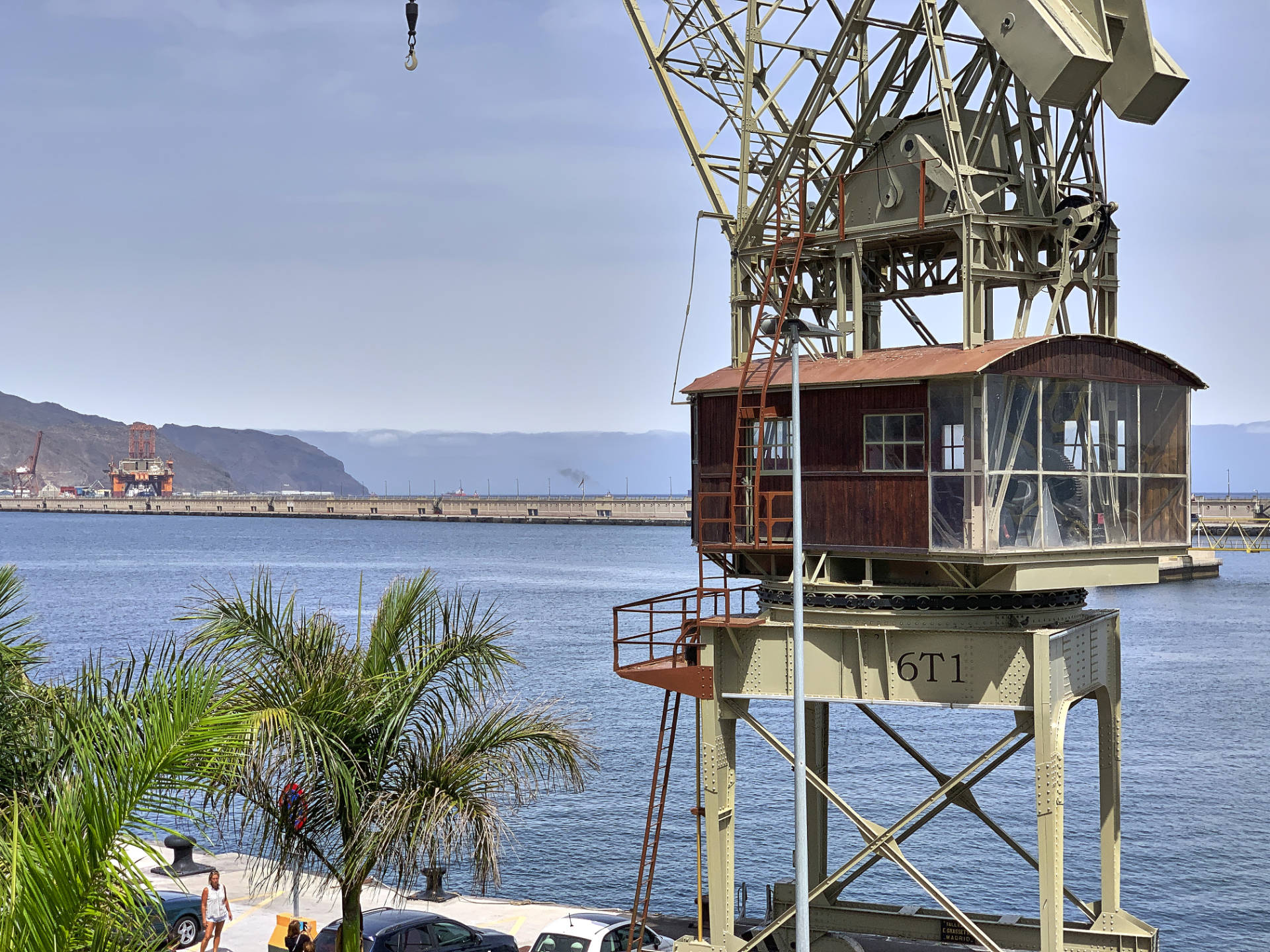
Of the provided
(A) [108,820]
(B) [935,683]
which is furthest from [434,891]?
(A) [108,820]

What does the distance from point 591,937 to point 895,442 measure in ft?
36.4

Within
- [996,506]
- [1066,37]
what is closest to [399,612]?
[996,506]

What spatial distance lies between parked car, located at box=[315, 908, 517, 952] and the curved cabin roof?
11.1 m

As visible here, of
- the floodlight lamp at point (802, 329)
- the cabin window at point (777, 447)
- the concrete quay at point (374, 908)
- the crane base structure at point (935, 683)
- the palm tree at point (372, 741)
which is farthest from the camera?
the concrete quay at point (374, 908)

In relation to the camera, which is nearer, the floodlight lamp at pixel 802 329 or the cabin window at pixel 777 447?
the floodlight lamp at pixel 802 329

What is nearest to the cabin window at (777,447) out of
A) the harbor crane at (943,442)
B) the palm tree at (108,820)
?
the harbor crane at (943,442)

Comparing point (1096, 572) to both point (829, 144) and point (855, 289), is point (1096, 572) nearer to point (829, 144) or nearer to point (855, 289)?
point (855, 289)

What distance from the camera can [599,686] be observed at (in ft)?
259

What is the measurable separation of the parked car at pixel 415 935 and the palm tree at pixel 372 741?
594 centimetres

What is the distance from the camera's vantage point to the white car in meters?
26.1

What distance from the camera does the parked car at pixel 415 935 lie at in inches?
1008

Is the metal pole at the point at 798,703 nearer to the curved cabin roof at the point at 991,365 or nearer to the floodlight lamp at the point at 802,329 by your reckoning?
the floodlight lamp at the point at 802,329

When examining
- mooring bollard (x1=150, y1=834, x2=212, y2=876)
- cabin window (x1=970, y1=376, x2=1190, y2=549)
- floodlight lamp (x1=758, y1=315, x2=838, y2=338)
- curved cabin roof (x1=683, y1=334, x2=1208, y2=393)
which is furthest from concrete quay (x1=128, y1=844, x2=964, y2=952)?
floodlight lamp (x1=758, y1=315, x2=838, y2=338)

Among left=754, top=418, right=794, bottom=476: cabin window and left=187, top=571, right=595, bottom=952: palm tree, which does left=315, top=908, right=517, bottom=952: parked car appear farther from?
left=754, top=418, right=794, bottom=476: cabin window
